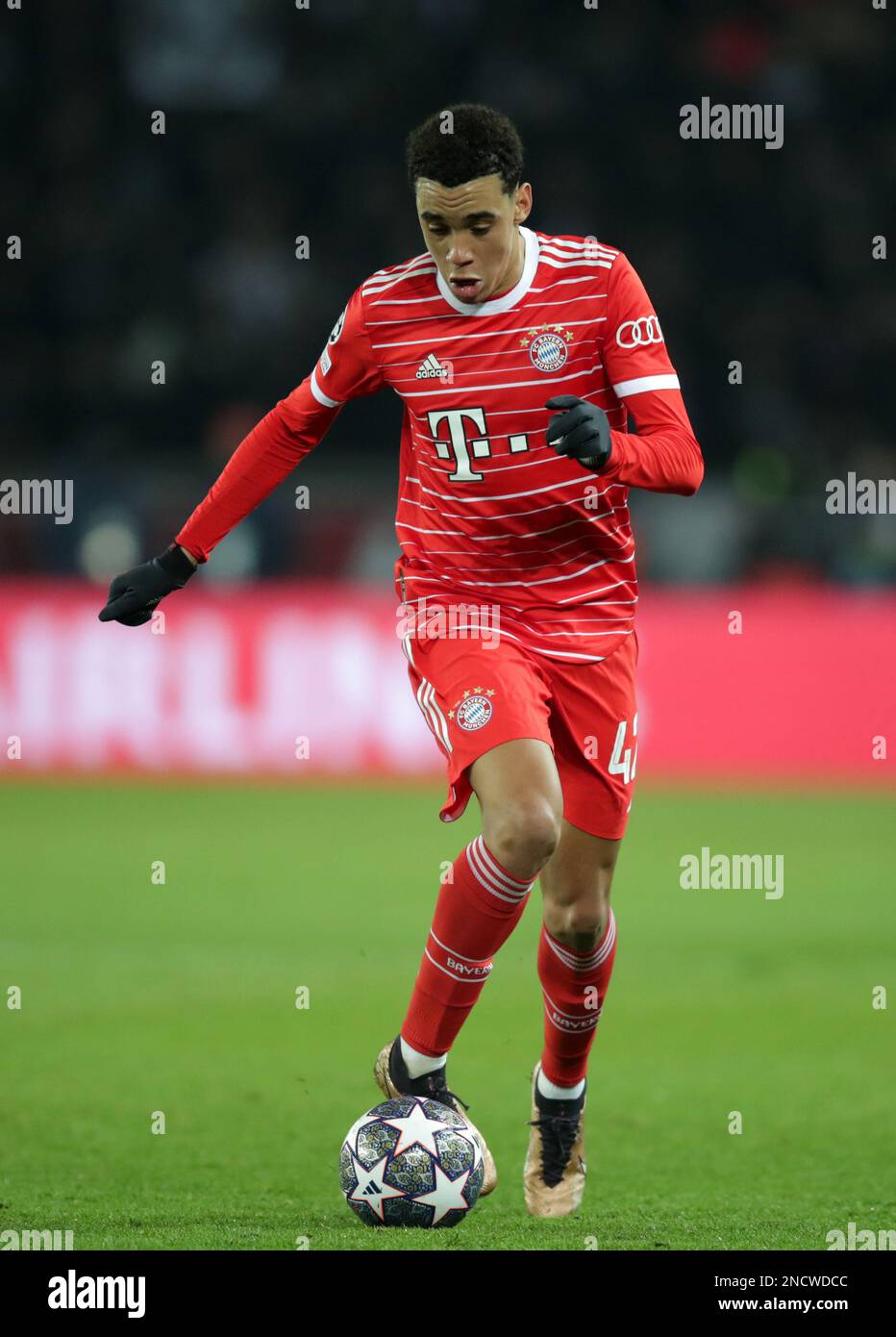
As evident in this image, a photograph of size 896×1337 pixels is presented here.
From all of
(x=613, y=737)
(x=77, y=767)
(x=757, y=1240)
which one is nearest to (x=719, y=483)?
(x=77, y=767)

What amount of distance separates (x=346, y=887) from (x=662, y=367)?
534 centimetres

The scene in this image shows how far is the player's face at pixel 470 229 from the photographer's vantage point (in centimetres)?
426

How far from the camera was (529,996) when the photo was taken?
24.1 ft

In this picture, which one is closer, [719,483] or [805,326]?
[719,483]

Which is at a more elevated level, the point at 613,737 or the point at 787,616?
the point at 787,616

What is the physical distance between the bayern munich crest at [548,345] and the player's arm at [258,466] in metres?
0.40

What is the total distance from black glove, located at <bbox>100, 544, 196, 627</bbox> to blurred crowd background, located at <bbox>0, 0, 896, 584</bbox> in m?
9.19

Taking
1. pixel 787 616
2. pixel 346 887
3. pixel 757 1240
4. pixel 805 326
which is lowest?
pixel 757 1240

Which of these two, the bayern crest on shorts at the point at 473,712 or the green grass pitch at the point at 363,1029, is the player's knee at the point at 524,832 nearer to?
the bayern crest on shorts at the point at 473,712

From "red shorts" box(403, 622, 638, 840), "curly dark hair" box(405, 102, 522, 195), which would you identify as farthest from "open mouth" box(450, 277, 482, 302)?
"red shorts" box(403, 622, 638, 840)

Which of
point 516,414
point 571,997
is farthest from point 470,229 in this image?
point 571,997

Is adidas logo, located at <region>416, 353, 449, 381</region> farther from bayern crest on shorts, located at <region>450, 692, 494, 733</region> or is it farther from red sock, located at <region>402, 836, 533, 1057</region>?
red sock, located at <region>402, 836, 533, 1057</region>

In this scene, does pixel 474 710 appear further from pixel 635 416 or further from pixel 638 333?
pixel 638 333
